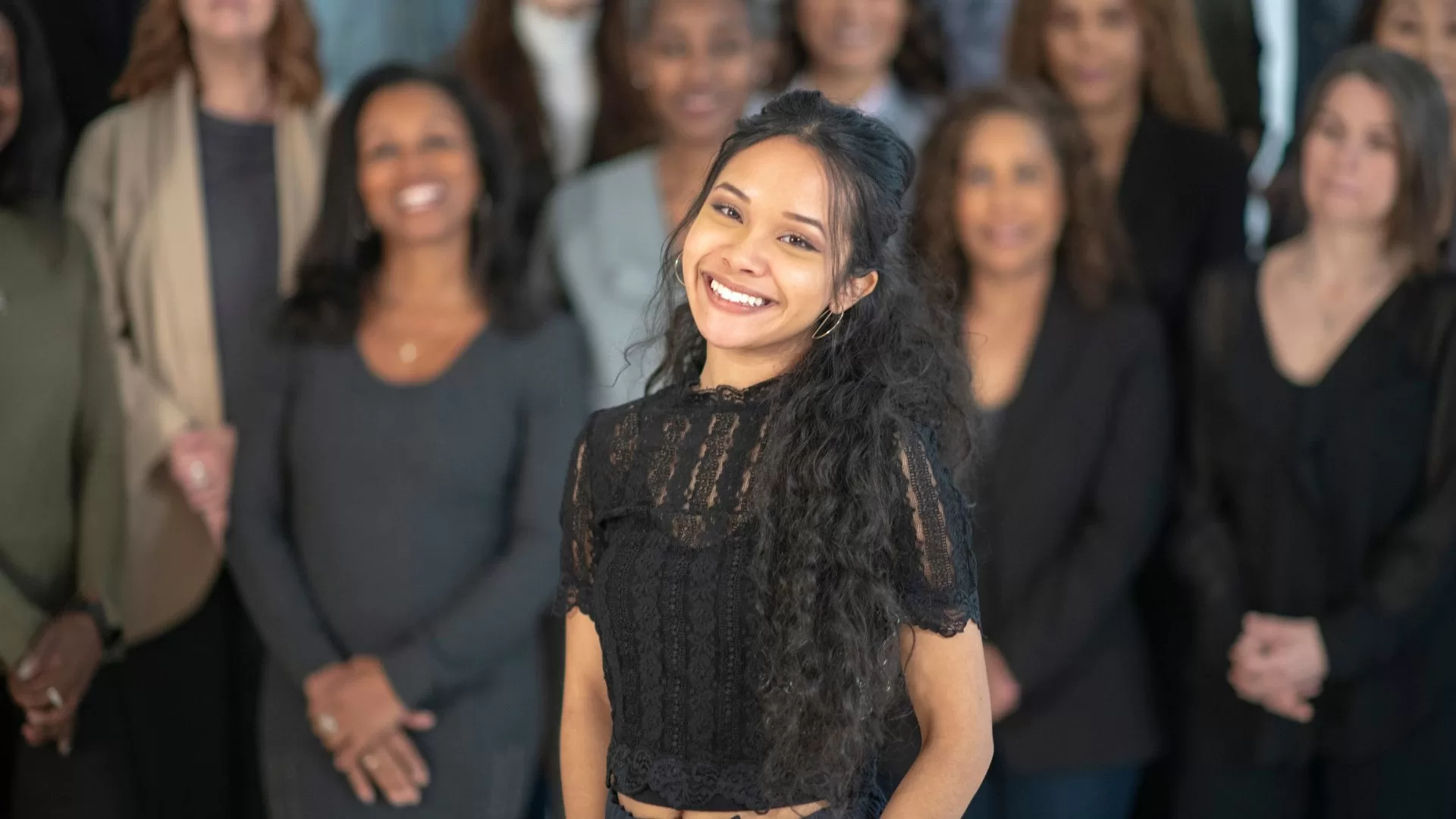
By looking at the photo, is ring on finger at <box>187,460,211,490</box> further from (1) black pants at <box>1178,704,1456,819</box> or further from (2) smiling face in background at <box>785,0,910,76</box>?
(1) black pants at <box>1178,704,1456,819</box>

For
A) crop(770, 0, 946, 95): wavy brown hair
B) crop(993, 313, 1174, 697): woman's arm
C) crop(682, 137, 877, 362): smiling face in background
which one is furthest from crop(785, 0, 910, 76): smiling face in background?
crop(682, 137, 877, 362): smiling face in background


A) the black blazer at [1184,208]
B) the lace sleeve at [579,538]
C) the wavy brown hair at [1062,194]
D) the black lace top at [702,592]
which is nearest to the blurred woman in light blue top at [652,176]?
the wavy brown hair at [1062,194]

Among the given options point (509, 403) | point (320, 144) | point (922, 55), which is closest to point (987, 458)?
point (509, 403)

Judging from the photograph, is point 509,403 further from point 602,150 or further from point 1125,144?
point 1125,144

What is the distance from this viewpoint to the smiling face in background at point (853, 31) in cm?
350

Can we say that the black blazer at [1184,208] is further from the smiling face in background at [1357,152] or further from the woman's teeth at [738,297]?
the woman's teeth at [738,297]

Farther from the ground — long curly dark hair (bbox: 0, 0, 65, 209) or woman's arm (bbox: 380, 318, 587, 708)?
long curly dark hair (bbox: 0, 0, 65, 209)

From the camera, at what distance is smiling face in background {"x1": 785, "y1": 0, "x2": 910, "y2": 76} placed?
3502 mm

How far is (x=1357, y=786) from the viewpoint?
2893 mm

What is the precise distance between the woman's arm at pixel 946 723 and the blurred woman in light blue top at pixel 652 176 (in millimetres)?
1484

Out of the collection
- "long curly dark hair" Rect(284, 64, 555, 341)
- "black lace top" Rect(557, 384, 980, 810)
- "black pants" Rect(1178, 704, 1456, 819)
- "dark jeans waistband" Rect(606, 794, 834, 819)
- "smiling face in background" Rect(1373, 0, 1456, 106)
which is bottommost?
"black pants" Rect(1178, 704, 1456, 819)

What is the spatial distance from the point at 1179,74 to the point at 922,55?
1.89 ft

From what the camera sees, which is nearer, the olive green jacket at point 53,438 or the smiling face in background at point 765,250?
the smiling face in background at point 765,250

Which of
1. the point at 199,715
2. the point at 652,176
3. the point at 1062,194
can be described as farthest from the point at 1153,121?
the point at 199,715
